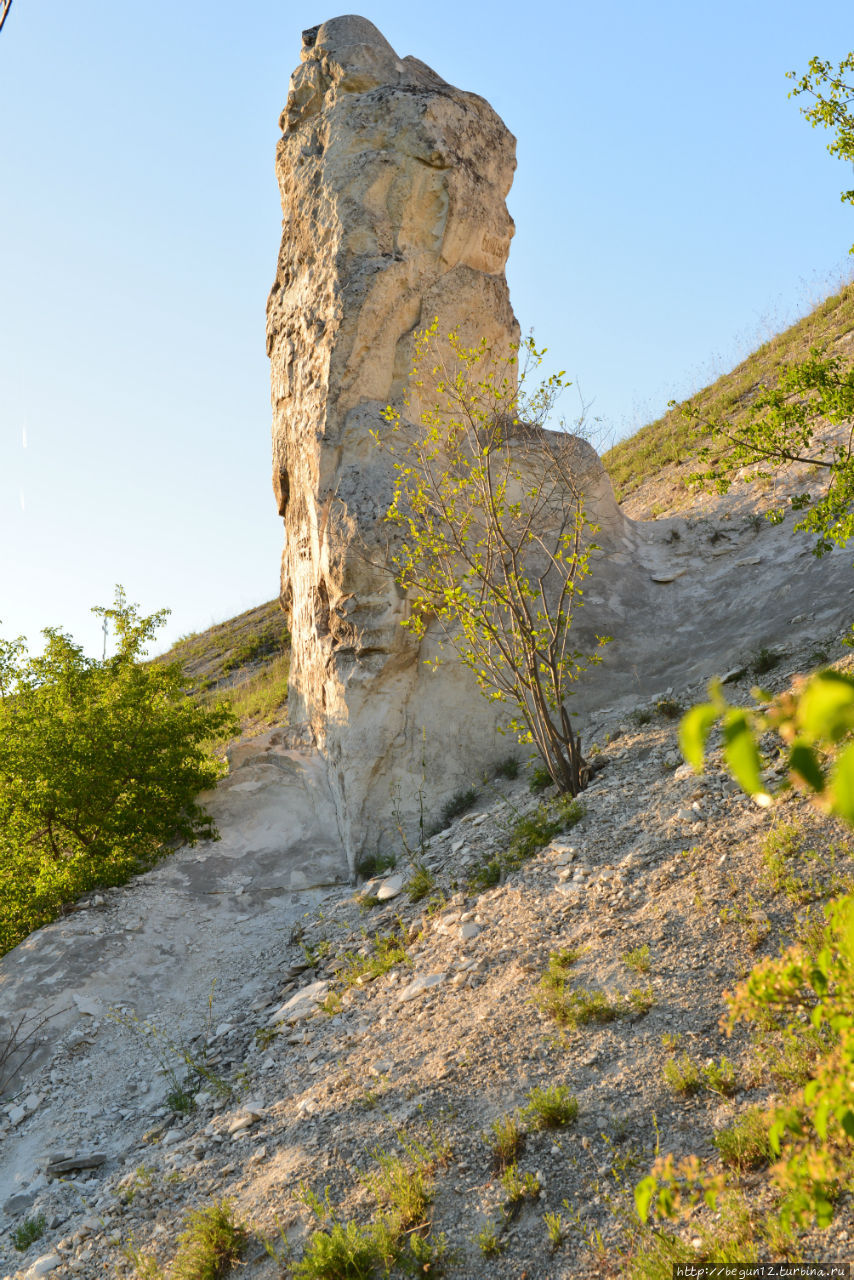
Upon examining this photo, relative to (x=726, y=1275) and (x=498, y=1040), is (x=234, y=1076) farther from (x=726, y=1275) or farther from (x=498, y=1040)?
(x=726, y=1275)

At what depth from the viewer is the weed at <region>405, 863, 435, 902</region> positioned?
837 centimetres

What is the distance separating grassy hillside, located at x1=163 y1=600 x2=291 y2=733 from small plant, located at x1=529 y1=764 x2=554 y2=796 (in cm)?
753

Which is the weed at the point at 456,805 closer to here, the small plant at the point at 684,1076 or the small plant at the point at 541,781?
the small plant at the point at 541,781

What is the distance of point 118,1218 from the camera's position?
554 cm

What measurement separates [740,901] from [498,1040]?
6.03ft

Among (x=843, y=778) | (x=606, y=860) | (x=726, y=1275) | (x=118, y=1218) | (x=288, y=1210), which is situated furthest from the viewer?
(x=606, y=860)

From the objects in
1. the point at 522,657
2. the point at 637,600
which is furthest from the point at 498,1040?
the point at 637,600

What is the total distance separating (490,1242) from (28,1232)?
3540 millimetres

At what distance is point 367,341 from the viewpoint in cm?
1145

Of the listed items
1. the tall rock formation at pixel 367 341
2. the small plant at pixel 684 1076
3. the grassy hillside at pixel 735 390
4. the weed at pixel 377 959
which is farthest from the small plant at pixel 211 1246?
the grassy hillside at pixel 735 390

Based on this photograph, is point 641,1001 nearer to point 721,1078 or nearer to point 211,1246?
point 721,1078

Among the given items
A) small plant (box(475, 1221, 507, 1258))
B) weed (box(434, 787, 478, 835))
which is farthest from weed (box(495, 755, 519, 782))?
small plant (box(475, 1221, 507, 1258))

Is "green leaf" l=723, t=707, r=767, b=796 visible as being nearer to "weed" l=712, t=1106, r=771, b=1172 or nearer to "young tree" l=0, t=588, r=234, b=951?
"weed" l=712, t=1106, r=771, b=1172

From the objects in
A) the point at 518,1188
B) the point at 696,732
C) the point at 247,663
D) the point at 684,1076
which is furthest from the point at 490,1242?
the point at 247,663
